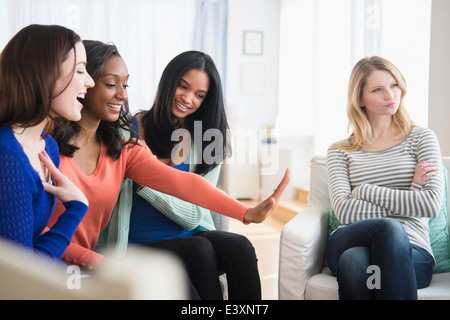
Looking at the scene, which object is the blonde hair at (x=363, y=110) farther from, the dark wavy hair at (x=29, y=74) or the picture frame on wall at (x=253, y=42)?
the picture frame on wall at (x=253, y=42)

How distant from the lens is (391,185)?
5.64 feet

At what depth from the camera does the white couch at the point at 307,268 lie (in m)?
1.50

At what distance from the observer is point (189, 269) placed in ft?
4.44

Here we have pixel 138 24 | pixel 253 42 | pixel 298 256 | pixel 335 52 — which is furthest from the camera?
pixel 253 42

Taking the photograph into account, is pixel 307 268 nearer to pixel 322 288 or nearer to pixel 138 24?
pixel 322 288

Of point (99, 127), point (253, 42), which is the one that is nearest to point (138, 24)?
point (253, 42)

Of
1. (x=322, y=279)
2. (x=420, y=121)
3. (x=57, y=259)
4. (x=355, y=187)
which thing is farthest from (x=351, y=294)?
(x=420, y=121)

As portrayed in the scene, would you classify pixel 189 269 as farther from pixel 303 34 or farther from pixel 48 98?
pixel 303 34

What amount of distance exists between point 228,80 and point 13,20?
2.62 metres

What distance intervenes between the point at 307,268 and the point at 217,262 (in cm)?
34

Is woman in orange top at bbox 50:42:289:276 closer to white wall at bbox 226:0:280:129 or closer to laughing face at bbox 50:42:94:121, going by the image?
laughing face at bbox 50:42:94:121

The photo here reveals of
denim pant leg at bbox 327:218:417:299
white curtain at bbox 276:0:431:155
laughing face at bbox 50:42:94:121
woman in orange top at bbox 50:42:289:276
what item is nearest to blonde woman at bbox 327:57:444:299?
denim pant leg at bbox 327:218:417:299
